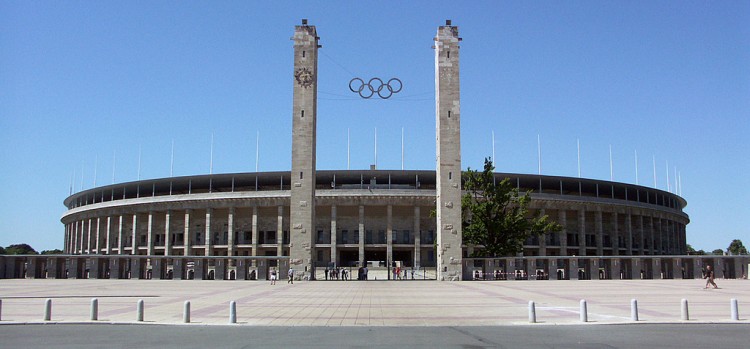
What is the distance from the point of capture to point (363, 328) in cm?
1911

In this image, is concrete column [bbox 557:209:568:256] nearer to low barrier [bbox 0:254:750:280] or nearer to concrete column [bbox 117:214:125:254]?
low barrier [bbox 0:254:750:280]

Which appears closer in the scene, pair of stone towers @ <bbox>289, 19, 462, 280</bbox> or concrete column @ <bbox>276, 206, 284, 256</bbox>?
pair of stone towers @ <bbox>289, 19, 462, 280</bbox>

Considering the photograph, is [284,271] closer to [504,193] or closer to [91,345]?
[504,193]

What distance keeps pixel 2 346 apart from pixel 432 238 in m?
80.0

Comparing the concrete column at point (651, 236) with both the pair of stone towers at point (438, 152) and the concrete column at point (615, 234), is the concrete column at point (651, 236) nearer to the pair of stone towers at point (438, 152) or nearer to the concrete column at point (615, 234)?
the concrete column at point (615, 234)

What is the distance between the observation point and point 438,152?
56094mm

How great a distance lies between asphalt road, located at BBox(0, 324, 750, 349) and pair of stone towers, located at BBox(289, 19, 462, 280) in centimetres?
3510

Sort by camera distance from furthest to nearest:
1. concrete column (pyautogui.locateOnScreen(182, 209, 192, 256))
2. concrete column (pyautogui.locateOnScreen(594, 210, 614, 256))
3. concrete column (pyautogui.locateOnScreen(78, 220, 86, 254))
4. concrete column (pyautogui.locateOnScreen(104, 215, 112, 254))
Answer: concrete column (pyautogui.locateOnScreen(78, 220, 86, 254))
concrete column (pyautogui.locateOnScreen(104, 215, 112, 254))
concrete column (pyautogui.locateOnScreen(594, 210, 614, 256))
concrete column (pyautogui.locateOnScreen(182, 209, 192, 256))

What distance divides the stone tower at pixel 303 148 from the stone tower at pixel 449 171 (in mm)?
11033

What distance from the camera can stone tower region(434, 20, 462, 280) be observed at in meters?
54.8

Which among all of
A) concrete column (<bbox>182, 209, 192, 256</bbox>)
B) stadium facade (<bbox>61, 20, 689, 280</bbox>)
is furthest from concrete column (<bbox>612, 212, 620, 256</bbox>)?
concrete column (<bbox>182, 209, 192, 256</bbox>)

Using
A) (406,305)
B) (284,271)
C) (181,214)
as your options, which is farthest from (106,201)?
(406,305)

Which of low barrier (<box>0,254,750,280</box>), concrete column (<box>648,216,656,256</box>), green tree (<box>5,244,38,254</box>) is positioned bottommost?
low barrier (<box>0,254,750,280</box>)

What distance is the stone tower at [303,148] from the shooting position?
54875mm
